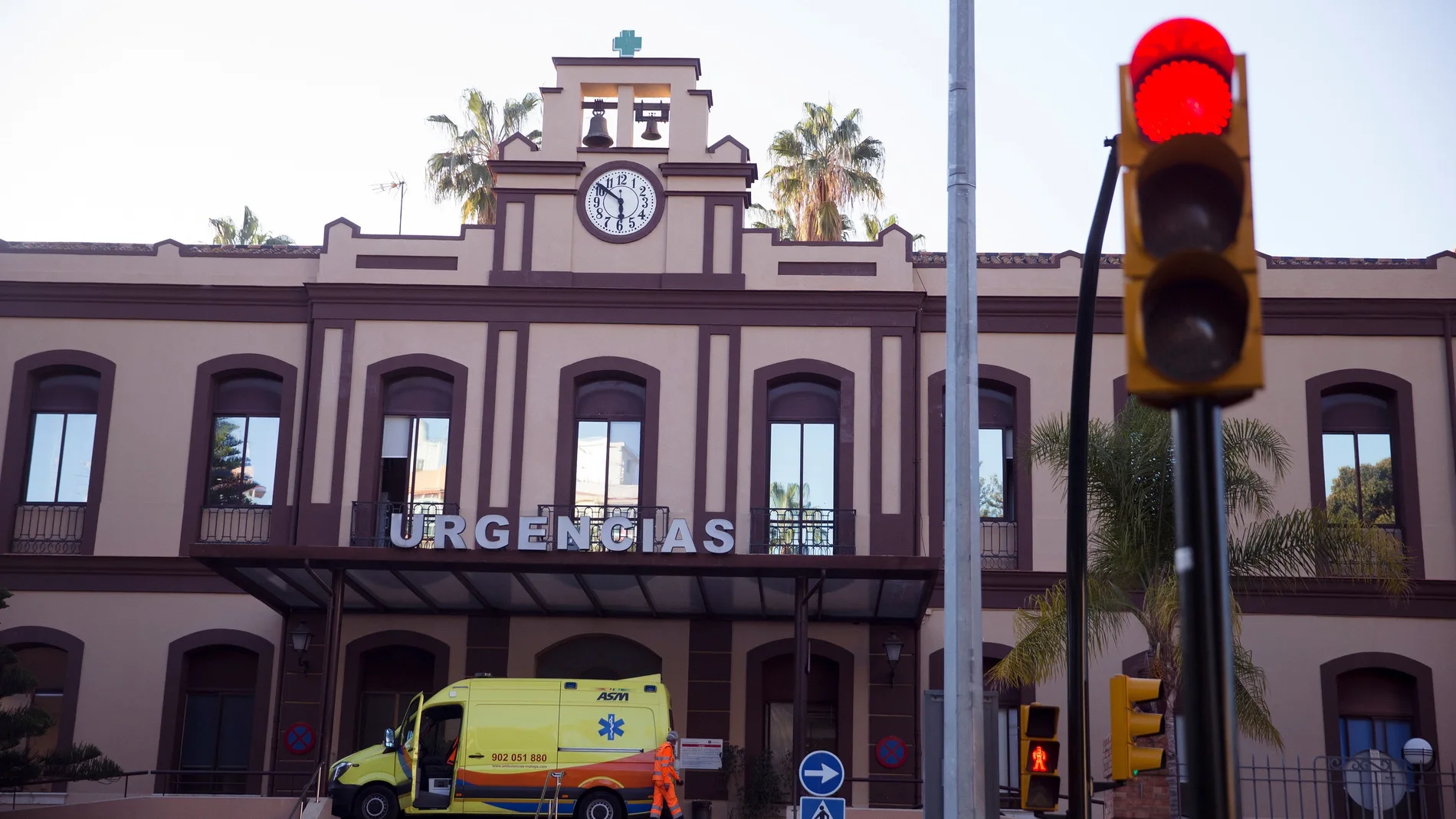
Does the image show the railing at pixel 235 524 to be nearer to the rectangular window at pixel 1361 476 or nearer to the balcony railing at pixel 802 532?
the balcony railing at pixel 802 532

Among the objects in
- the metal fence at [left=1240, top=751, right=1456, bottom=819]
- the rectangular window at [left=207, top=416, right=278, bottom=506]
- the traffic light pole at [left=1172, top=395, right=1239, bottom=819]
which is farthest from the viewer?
the rectangular window at [left=207, top=416, right=278, bottom=506]

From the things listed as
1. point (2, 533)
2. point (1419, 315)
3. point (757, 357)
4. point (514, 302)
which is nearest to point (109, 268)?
point (2, 533)

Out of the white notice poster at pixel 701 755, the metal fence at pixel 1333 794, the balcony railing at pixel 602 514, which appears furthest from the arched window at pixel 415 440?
the metal fence at pixel 1333 794

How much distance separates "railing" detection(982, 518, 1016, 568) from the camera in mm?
24438

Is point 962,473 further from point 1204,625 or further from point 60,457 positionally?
point 60,457

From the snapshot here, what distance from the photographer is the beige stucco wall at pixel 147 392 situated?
24969mm

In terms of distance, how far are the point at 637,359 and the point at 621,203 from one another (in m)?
2.82

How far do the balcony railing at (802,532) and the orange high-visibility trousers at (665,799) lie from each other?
4973mm

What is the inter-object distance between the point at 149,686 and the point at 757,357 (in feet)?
37.3

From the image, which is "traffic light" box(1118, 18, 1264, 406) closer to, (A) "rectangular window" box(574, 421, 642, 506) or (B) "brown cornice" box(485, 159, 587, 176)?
(A) "rectangular window" box(574, 421, 642, 506)

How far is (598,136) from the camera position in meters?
25.7

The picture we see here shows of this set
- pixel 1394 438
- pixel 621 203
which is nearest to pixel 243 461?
pixel 621 203

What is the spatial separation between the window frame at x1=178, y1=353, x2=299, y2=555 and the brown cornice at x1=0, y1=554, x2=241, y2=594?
0.43m

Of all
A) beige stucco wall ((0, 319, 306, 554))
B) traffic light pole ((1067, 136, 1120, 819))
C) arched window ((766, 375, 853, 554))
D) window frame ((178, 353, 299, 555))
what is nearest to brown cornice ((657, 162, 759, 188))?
arched window ((766, 375, 853, 554))
